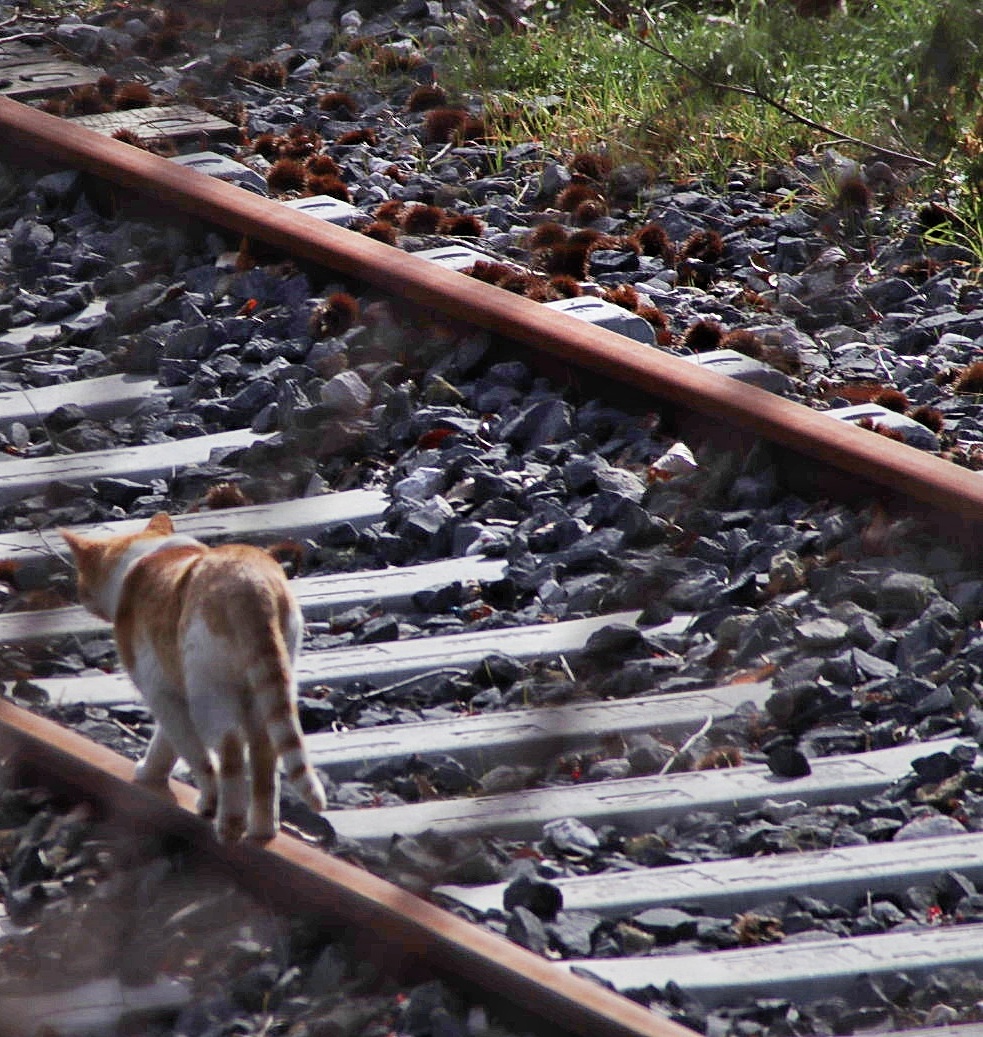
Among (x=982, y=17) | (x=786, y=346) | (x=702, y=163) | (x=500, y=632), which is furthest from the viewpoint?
(x=702, y=163)

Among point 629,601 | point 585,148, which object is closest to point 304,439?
point 629,601

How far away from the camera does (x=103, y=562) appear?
3287 mm

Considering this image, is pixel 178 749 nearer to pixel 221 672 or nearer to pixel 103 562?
pixel 221 672

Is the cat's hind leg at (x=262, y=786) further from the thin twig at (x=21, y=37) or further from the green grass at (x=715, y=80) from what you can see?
the thin twig at (x=21, y=37)

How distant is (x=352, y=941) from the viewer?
2750 mm

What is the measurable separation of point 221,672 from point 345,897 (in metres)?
0.41

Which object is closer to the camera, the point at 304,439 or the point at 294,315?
the point at 304,439

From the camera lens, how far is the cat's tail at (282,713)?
2.80 metres

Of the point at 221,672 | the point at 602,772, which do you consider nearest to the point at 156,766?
the point at 221,672

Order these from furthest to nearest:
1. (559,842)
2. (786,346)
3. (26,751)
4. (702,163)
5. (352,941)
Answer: (702,163) → (786,346) → (26,751) → (559,842) → (352,941)

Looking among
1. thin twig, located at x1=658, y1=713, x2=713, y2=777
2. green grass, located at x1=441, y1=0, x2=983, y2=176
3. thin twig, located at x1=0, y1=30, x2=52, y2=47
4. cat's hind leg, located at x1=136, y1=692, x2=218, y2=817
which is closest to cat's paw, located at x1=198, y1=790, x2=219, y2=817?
cat's hind leg, located at x1=136, y1=692, x2=218, y2=817

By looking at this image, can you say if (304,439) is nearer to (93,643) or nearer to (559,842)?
Answer: (93,643)

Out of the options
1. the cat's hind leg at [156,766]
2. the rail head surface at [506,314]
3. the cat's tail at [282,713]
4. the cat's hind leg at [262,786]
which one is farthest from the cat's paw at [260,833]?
the rail head surface at [506,314]

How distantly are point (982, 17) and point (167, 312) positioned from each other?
2407 mm
